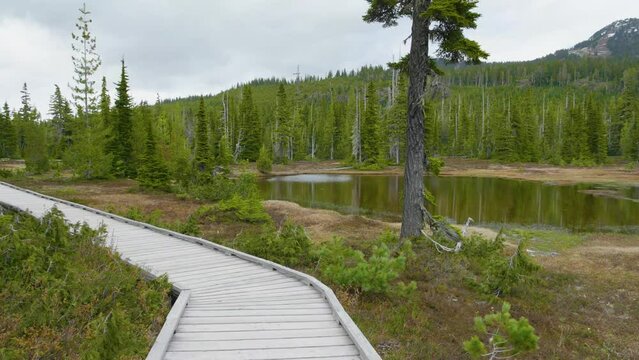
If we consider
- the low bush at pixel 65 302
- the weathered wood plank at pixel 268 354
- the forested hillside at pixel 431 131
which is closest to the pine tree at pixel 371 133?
the forested hillside at pixel 431 131

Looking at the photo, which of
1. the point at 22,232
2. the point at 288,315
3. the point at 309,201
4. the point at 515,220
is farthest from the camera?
the point at 309,201

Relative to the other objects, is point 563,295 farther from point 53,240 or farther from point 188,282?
point 53,240

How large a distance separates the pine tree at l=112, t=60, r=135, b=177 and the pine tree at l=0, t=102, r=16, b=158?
43.7m

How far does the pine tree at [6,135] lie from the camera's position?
69.2m

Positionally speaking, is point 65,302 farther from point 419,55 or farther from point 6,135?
point 6,135

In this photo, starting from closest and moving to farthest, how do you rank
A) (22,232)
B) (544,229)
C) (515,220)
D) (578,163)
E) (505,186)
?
(22,232) → (544,229) → (515,220) → (505,186) → (578,163)

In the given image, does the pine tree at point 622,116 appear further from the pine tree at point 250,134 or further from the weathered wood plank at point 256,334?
the weathered wood plank at point 256,334

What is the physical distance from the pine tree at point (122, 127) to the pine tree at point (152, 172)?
28.1ft

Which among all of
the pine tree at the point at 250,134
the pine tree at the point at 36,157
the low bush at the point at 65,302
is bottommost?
the low bush at the point at 65,302

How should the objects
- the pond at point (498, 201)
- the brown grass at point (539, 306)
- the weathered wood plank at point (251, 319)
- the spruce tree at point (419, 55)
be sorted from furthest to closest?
the pond at point (498, 201)
the spruce tree at point (419, 55)
the brown grass at point (539, 306)
the weathered wood plank at point (251, 319)

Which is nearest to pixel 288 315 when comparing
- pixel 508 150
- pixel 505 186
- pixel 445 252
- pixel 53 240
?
pixel 53 240

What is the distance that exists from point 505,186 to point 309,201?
22.6 m

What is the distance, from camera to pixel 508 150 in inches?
2901

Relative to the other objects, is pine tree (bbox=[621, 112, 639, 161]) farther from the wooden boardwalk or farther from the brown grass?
the wooden boardwalk
